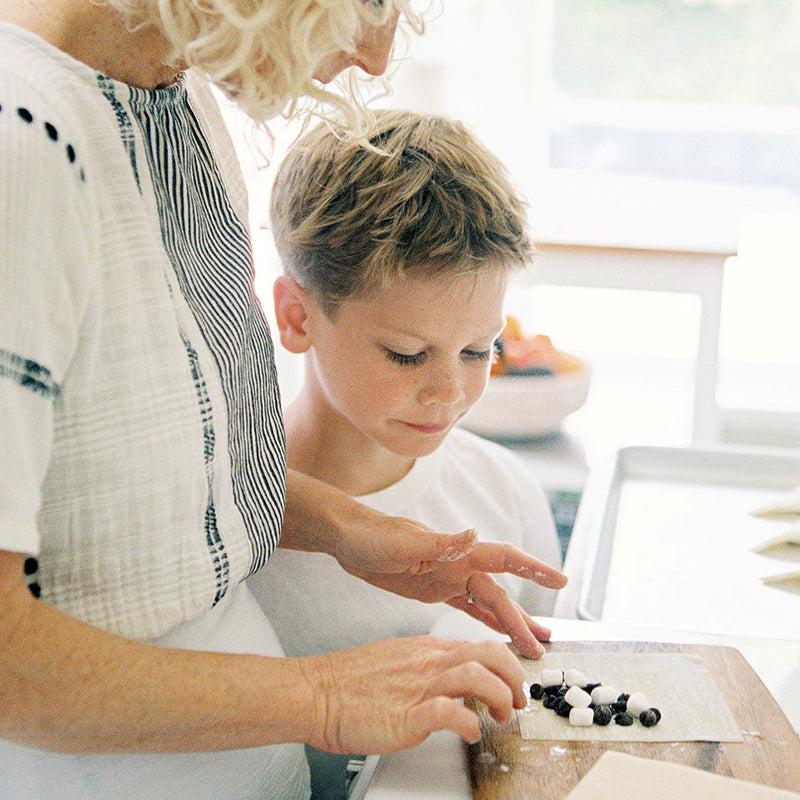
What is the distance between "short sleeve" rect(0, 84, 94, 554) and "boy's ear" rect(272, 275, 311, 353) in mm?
565

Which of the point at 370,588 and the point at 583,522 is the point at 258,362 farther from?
the point at 583,522

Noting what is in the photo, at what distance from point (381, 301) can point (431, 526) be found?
12.8 inches

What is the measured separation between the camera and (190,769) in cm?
83

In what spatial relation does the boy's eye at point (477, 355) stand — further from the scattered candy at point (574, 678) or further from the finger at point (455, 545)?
the scattered candy at point (574, 678)

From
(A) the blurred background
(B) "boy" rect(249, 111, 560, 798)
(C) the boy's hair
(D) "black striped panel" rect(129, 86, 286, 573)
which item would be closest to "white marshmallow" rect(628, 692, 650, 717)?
(B) "boy" rect(249, 111, 560, 798)

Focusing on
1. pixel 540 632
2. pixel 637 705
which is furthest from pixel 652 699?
pixel 540 632

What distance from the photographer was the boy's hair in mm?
1129

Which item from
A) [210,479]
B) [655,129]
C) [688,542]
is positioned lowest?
[688,542]

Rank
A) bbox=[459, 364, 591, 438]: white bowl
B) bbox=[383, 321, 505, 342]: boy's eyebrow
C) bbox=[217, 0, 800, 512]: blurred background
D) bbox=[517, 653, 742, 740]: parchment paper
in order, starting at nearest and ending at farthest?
bbox=[517, 653, 742, 740]: parchment paper < bbox=[383, 321, 505, 342]: boy's eyebrow < bbox=[459, 364, 591, 438]: white bowl < bbox=[217, 0, 800, 512]: blurred background

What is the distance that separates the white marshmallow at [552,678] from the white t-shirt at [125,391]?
0.73 feet

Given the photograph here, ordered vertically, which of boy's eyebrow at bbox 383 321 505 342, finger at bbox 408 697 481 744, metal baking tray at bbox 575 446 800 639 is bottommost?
metal baking tray at bbox 575 446 800 639

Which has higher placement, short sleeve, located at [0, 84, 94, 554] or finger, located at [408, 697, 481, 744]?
short sleeve, located at [0, 84, 94, 554]

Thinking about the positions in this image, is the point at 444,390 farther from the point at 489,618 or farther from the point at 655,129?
the point at 655,129

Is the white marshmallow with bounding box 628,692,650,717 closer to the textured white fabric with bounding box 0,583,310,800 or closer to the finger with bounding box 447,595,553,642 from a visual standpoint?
the finger with bounding box 447,595,553,642
